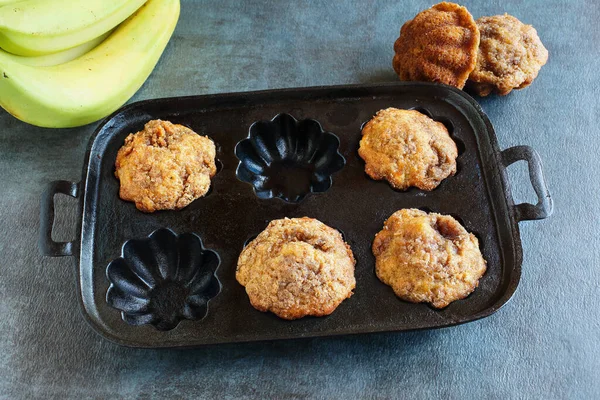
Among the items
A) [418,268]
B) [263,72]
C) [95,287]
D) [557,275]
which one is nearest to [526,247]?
[557,275]

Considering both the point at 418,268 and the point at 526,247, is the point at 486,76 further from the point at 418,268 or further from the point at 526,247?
the point at 418,268

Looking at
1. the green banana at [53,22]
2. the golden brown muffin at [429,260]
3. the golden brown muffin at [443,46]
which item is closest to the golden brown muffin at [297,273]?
the golden brown muffin at [429,260]

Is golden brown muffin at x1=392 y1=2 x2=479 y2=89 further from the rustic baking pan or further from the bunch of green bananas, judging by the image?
the bunch of green bananas

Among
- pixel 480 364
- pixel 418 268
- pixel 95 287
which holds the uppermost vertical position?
pixel 418 268

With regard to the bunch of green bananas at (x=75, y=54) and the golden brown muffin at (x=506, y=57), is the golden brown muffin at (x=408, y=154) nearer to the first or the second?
the golden brown muffin at (x=506, y=57)

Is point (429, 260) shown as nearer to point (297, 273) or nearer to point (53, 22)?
point (297, 273)

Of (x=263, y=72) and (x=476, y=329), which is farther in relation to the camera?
(x=263, y=72)

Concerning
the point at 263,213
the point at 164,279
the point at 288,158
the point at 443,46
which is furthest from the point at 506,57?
the point at 164,279
